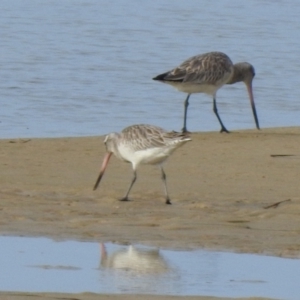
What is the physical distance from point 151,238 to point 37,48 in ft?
51.2

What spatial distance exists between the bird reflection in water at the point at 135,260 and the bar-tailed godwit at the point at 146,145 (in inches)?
73.8

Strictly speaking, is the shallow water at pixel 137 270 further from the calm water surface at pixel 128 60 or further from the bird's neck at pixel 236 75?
the bird's neck at pixel 236 75

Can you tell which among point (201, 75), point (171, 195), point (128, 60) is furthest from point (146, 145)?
point (128, 60)

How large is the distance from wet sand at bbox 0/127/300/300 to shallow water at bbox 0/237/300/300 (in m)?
0.24

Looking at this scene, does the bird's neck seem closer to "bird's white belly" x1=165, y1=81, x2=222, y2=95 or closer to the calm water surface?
the calm water surface

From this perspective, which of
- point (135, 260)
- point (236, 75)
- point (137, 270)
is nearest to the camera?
point (137, 270)

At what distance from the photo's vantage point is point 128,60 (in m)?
22.2

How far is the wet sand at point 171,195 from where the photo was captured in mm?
8609

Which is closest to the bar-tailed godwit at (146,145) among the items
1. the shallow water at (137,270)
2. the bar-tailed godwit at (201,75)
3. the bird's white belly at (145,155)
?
the bird's white belly at (145,155)

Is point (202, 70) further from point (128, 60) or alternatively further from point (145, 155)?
point (128, 60)

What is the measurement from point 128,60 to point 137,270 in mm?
14807

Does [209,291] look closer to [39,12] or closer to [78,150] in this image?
[78,150]

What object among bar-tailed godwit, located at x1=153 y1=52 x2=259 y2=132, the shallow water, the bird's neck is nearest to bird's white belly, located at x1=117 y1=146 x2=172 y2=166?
the shallow water

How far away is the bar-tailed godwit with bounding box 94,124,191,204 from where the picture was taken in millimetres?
9969
